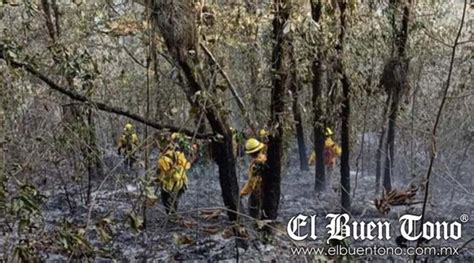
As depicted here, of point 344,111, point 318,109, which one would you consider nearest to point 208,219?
point 344,111

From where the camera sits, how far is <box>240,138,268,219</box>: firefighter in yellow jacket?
6102 millimetres

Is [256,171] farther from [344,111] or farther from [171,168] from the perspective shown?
[171,168]

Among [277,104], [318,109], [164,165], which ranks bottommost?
[318,109]

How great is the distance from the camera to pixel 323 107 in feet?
25.7

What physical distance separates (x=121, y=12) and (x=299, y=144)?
5.09 metres

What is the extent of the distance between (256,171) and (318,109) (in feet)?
7.11

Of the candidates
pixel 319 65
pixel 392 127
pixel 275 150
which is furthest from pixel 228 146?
pixel 392 127

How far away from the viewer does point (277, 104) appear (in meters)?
5.61

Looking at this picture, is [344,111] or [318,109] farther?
[318,109]

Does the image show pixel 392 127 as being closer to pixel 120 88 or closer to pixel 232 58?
pixel 232 58

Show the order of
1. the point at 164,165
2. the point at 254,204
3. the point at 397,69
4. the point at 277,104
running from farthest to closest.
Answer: the point at 397,69 < the point at 254,204 < the point at 277,104 < the point at 164,165

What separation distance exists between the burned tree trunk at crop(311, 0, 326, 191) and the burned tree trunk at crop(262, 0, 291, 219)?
0.89 meters

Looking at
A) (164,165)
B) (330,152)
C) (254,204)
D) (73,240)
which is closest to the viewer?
(73,240)

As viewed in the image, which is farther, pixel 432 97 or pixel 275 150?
pixel 432 97
